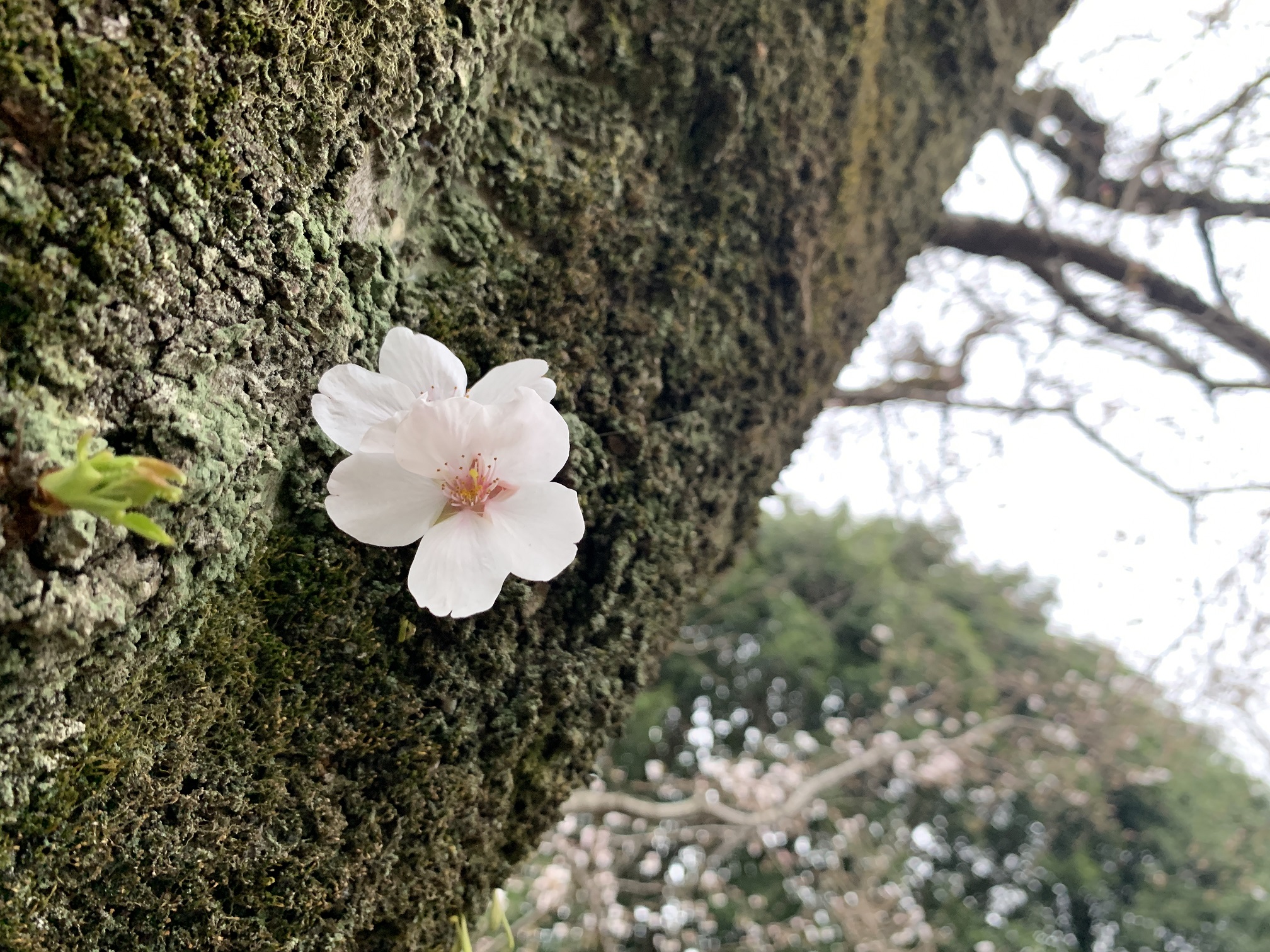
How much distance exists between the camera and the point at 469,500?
554 millimetres

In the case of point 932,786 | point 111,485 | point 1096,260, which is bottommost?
point 111,485

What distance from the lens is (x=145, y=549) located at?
0.45m

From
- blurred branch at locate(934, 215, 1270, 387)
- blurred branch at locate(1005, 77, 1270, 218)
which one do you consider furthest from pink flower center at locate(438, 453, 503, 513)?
blurred branch at locate(1005, 77, 1270, 218)

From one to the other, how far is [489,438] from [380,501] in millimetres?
93

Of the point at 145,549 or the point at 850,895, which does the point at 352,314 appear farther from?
the point at 850,895

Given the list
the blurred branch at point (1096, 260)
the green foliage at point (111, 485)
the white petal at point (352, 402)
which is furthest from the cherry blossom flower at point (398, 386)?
the blurred branch at point (1096, 260)

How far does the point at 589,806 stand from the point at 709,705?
314 cm

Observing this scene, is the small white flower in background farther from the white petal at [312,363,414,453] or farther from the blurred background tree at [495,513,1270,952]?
the blurred background tree at [495,513,1270,952]

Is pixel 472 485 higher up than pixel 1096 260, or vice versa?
pixel 1096 260

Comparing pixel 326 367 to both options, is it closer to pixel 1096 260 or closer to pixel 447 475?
pixel 447 475

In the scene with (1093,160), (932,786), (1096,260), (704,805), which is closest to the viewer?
(1096,260)

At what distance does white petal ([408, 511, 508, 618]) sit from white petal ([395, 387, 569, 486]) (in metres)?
0.04

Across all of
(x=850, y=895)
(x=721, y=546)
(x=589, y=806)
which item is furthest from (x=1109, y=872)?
A: (x=721, y=546)

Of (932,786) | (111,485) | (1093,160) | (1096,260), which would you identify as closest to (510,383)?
(111,485)
